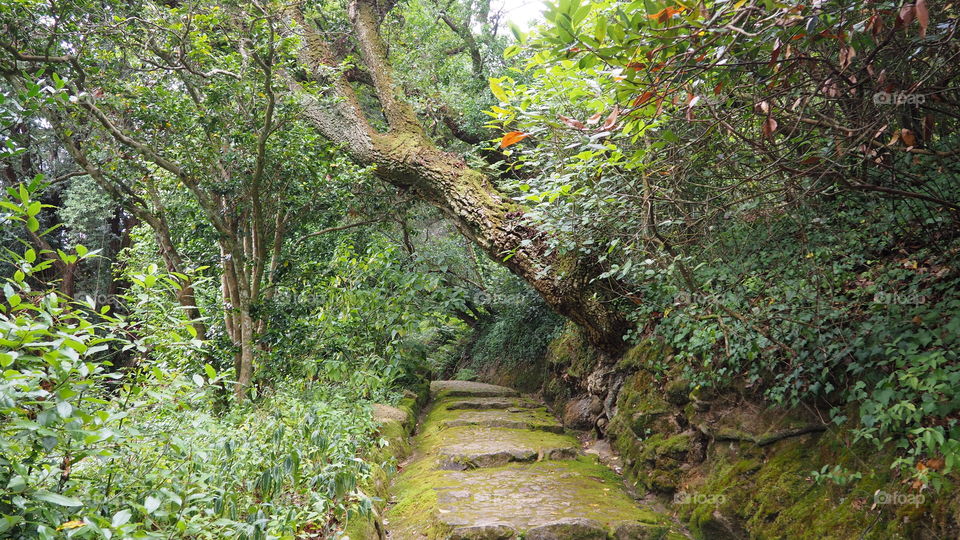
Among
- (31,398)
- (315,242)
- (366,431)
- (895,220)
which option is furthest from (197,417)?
(315,242)

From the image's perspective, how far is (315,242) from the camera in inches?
280

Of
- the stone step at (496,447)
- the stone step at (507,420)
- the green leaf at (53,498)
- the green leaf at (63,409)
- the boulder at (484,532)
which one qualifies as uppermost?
the green leaf at (63,409)

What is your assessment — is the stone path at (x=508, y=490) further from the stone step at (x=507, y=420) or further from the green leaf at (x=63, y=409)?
the green leaf at (x=63, y=409)

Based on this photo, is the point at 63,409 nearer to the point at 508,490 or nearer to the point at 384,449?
the point at 508,490

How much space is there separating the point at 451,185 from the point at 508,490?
11.1 feet

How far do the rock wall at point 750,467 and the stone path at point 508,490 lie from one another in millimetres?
308

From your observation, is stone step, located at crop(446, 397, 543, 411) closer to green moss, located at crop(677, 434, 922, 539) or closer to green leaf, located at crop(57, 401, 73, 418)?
green moss, located at crop(677, 434, 922, 539)

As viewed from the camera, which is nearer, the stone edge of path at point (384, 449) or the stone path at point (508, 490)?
the stone edge of path at point (384, 449)

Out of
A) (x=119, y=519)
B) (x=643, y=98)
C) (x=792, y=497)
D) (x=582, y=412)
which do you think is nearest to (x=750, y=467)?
(x=792, y=497)

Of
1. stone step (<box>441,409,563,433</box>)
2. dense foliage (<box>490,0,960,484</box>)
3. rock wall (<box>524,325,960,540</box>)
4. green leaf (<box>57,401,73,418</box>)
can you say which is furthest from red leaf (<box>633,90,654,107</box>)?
stone step (<box>441,409,563,433</box>)

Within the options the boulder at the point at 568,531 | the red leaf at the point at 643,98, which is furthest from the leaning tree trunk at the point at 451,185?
the red leaf at the point at 643,98

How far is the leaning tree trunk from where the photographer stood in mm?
5504

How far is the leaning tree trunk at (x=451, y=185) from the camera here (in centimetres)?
550

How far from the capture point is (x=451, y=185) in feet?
20.2
